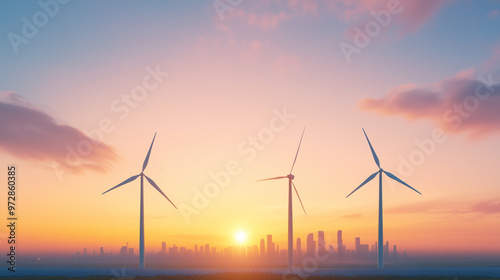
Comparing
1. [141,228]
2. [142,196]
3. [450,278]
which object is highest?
[142,196]

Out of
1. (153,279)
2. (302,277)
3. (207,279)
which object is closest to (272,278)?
(302,277)

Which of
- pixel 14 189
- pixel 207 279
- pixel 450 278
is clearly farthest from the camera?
pixel 450 278

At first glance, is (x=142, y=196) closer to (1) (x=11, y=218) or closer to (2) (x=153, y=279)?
(2) (x=153, y=279)

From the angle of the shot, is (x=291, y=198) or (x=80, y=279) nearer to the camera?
(x=80, y=279)

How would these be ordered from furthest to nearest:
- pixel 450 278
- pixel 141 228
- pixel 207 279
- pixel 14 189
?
pixel 141 228 < pixel 450 278 < pixel 207 279 < pixel 14 189

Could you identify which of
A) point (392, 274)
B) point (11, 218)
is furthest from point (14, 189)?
point (392, 274)

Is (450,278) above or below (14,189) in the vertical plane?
below

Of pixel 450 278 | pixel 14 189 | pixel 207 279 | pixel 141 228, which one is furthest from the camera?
pixel 141 228

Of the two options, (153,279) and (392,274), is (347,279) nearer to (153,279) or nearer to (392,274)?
(392,274)

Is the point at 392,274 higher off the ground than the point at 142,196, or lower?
A: lower
